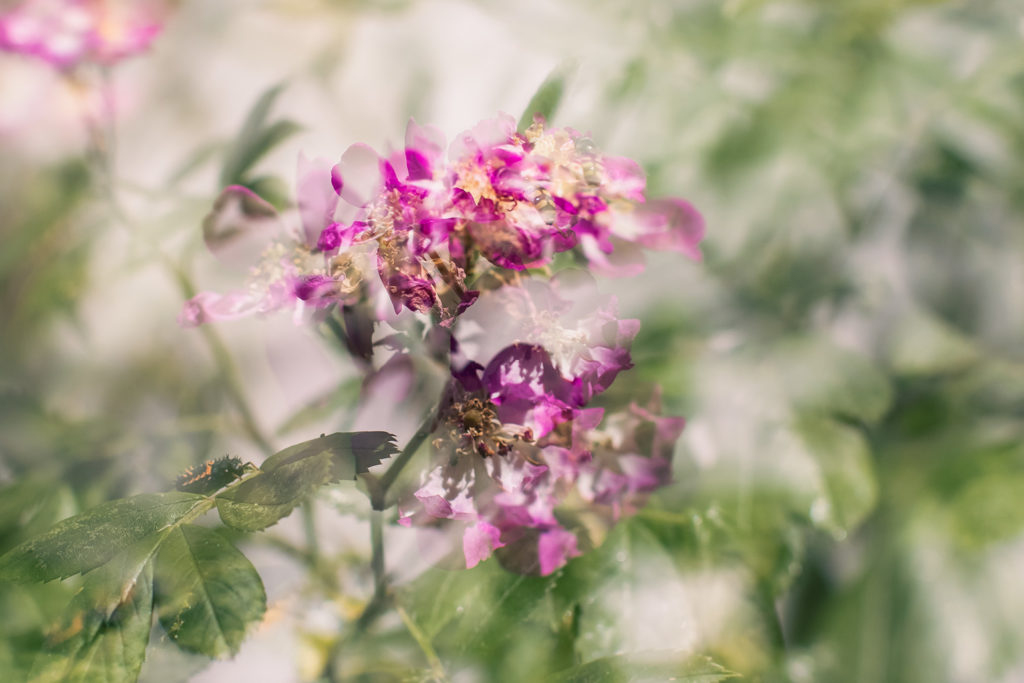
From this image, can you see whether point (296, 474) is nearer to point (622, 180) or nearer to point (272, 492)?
point (272, 492)

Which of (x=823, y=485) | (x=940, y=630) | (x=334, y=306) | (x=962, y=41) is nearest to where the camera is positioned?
(x=334, y=306)

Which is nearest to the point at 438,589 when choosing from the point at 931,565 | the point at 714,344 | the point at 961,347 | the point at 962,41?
the point at 714,344

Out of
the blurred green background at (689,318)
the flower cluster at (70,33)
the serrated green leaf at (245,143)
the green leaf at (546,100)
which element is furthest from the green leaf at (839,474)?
the flower cluster at (70,33)

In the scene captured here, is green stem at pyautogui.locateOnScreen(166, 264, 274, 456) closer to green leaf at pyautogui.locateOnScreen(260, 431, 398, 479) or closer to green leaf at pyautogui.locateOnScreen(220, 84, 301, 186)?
green leaf at pyautogui.locateOnScreen(220, 84, 301, 186)

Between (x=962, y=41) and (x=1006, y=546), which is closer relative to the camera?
(x=1006, y=546)

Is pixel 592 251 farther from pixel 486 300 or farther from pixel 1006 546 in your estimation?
pixel 1006 546

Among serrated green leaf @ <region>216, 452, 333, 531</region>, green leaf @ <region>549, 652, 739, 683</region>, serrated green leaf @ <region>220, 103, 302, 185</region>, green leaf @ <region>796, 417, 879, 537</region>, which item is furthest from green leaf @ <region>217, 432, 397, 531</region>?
green leaf @ <region>796, 417, 879, 537</region>

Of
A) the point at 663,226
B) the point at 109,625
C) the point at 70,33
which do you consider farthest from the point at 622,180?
the point at 70,33
